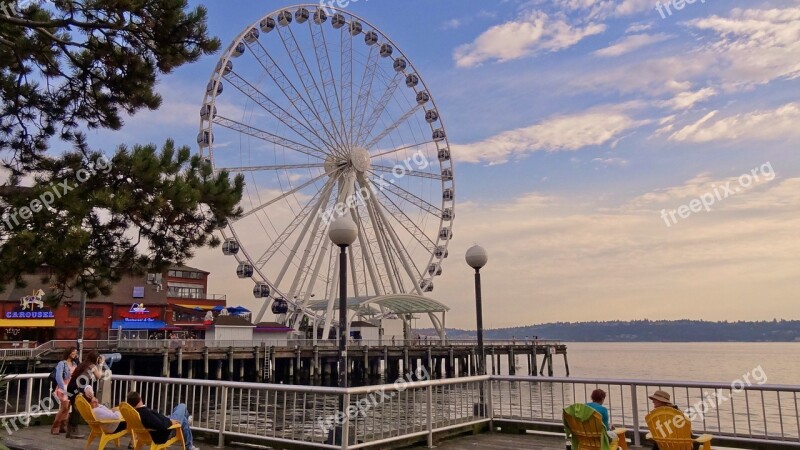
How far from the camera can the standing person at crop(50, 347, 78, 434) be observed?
31.0 ft

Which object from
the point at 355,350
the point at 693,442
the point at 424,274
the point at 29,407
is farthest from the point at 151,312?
the point at 693,442

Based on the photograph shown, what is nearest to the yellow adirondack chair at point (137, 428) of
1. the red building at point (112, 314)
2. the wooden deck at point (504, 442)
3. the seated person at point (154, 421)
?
the seated person at point (154, 421)

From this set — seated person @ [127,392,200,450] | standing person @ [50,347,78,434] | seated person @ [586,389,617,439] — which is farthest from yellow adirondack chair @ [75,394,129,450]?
seated person @ [586,389,617,439]

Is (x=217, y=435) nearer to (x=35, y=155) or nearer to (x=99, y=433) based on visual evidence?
(x=99, y=433)

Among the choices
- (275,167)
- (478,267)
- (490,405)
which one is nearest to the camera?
(490,405)

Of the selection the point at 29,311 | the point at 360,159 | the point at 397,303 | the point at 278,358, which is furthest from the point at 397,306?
the point at 29,311

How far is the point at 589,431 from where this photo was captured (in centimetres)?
635

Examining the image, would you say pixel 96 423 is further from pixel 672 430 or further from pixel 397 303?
pixel 397 303

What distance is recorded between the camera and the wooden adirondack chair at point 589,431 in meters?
6.28

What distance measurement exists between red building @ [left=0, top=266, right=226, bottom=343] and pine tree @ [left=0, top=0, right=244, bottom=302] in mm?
29151

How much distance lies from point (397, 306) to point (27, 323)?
25052mm

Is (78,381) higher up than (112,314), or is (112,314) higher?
(112,314)

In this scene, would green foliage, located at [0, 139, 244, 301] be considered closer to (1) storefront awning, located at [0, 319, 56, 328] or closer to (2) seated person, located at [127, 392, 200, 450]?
(2) seated person, located at [127, 392, 200, 450]

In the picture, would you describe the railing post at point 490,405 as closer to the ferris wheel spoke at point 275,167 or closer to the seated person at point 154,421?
the seated person at point 154,421
